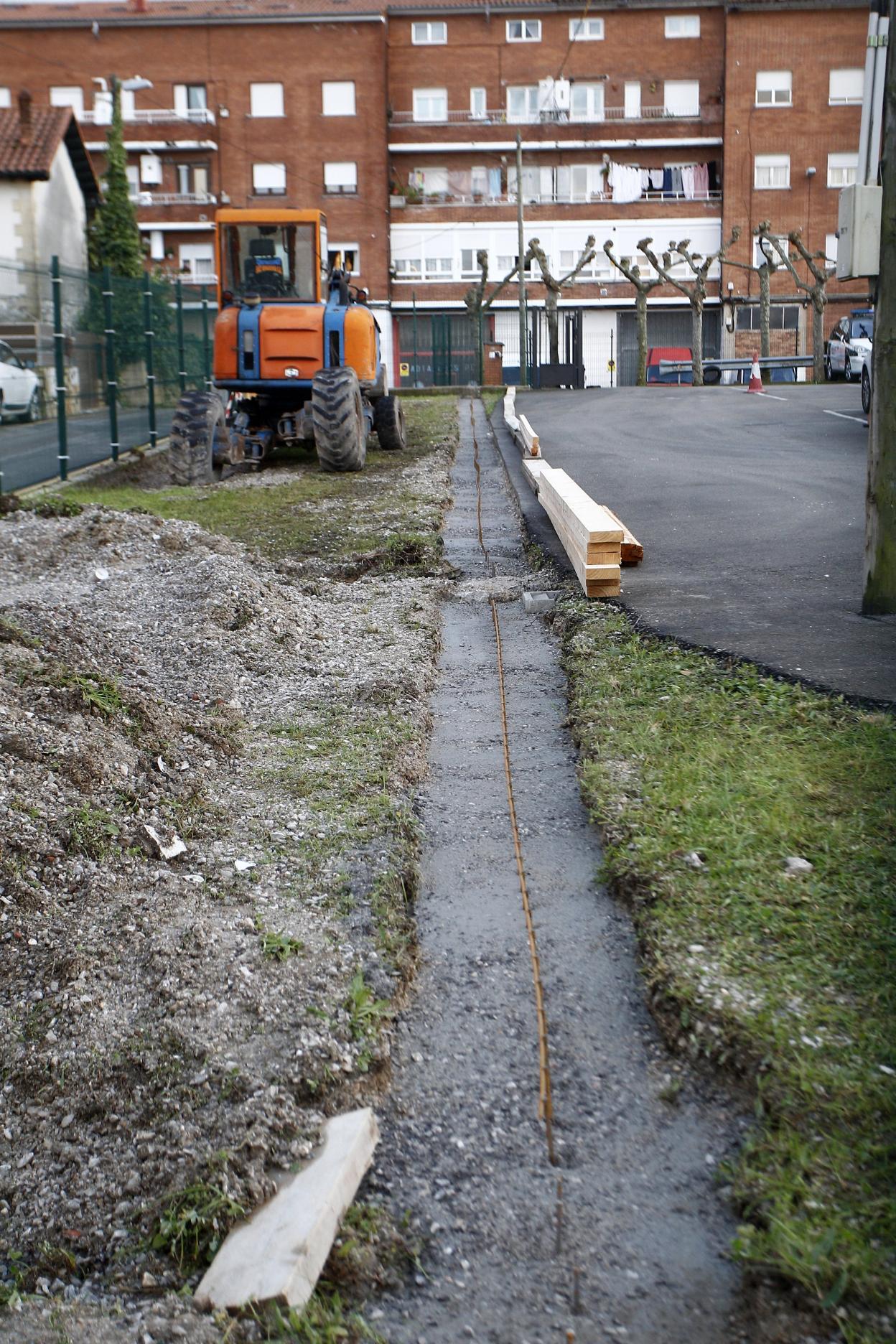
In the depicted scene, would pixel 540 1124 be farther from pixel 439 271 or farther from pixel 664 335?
pixel 664 335

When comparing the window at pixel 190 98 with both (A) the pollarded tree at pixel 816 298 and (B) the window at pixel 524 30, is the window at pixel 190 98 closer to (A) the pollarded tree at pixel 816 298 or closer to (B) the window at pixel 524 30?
(B) the window at pixel 524 30

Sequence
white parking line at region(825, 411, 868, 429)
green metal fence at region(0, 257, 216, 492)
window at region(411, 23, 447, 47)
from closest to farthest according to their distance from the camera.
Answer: green metal fence at region(0, 257, 216, 492) → white parking line at region(825, 411, 868, 429) → window at region(411, 23, 447, 47)

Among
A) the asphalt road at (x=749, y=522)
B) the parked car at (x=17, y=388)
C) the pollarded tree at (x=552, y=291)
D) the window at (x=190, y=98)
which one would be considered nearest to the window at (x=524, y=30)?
the pollarded tree at (x=552, y=291)

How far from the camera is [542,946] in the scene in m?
4.22

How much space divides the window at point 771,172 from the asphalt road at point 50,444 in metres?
42.9

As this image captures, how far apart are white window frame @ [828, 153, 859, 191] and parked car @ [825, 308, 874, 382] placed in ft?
55.7

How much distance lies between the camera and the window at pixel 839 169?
5566 cm

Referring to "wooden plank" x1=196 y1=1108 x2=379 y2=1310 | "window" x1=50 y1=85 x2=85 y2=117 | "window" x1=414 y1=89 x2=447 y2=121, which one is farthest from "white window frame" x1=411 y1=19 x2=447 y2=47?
"wooden plank" x1=196 y1=1108 x2=379 y2=1310

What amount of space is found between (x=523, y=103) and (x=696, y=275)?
13.6 m

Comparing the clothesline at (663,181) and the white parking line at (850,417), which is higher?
the clothesline at (663,181)

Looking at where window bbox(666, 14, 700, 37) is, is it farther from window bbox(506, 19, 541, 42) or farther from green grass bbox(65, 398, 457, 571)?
green grass bbox(65, 398, 457, 571)

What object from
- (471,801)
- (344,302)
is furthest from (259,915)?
(344,302)

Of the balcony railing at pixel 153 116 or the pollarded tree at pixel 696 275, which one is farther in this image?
the balcony railing at pixel 153 116

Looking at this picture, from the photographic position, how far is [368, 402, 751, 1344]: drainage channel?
276cm
